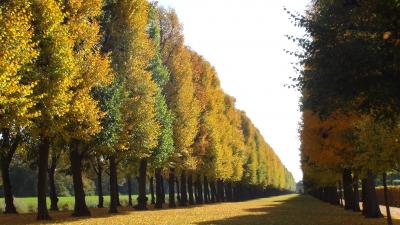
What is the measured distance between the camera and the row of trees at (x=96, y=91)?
63.1 ft

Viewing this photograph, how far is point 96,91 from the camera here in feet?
91.0

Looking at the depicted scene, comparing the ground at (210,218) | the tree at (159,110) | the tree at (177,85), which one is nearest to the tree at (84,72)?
the ground at (210,218)

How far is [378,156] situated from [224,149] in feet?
153

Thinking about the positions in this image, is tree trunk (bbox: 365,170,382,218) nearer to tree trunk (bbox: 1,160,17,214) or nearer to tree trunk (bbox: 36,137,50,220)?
tree trunk (bbox: 36,137,50,220)

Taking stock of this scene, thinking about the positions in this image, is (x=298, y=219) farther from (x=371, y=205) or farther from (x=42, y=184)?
(x=42, y=184)

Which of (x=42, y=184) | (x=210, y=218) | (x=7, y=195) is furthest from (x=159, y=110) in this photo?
(x=42, y=184)

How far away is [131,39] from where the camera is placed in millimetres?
31375

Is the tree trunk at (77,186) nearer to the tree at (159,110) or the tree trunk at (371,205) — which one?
the tree at (159,110)

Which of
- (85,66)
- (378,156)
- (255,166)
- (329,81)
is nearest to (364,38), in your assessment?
(329,81)

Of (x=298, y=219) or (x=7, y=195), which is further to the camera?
(x=7, y=195)

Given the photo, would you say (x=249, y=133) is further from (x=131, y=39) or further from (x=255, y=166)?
(x=131, y=39)

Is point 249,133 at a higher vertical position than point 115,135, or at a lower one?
higher

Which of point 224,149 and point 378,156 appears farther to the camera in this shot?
point 224,149

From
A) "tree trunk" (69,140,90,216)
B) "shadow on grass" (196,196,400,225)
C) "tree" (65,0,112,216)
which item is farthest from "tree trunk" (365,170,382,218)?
"tree trunk" (69,140,90,216)
